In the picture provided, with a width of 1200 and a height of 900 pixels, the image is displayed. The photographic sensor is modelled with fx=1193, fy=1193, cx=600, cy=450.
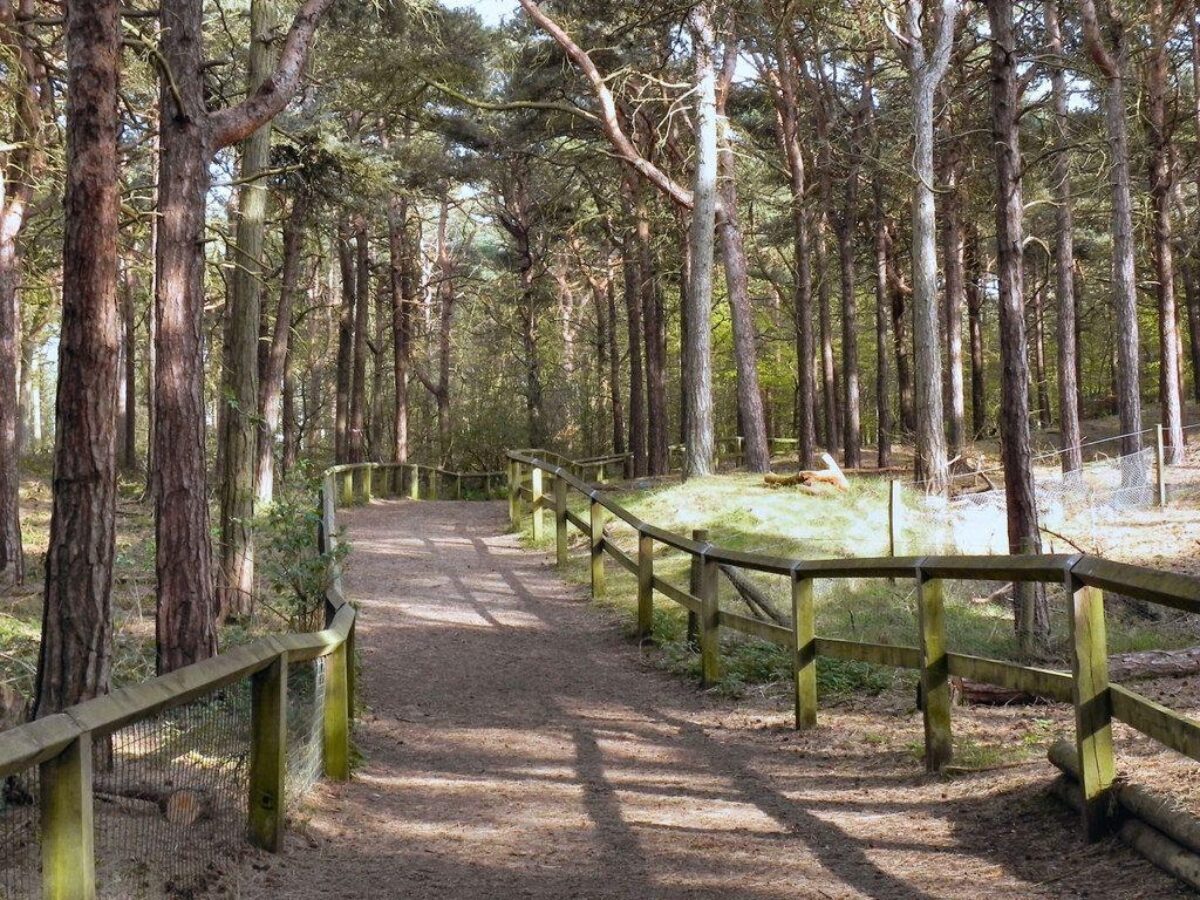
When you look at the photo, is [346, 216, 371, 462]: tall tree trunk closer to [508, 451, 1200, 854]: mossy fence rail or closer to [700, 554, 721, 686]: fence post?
[508, 451, 1200, 854]: mossy fence rail

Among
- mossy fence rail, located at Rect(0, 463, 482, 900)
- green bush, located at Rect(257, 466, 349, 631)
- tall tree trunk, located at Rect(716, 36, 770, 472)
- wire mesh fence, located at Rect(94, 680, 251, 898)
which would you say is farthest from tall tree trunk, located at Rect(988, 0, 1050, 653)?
tall tree trunk, located at Rect(716, 36, 770, 472)

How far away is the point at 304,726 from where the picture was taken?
5.81 m

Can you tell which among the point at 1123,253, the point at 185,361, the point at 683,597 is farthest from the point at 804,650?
the point at 1123,253

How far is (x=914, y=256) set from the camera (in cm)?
1919

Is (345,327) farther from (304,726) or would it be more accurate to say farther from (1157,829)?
(1157,829)

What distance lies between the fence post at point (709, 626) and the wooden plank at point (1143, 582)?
4915 millimetres

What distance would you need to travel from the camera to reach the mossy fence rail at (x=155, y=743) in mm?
3076

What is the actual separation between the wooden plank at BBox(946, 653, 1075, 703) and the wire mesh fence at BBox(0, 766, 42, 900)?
12.0 ft

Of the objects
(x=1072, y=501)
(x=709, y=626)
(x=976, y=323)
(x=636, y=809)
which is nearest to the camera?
(x=636, y=809)

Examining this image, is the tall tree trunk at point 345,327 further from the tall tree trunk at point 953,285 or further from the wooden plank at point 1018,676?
the wooden plank at point 1018,676

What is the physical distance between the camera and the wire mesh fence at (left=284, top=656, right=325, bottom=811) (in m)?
5.52

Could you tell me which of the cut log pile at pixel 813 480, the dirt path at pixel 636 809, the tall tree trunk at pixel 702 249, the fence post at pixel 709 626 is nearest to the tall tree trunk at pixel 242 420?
the dirt path at pixel 636 809

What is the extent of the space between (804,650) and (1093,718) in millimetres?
2998

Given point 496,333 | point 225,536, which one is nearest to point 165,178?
point 225,536
